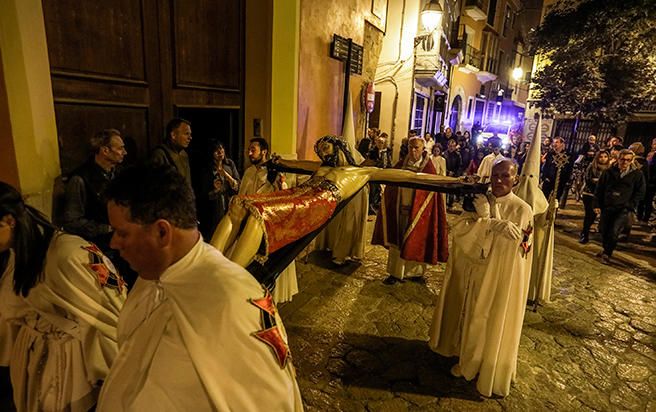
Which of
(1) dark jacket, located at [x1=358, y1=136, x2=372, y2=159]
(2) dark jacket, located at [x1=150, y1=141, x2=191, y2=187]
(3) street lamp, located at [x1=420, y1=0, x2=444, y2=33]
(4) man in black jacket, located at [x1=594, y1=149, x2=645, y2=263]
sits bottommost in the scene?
(4) man in black jacket, located at [x1=594, y1=149, x2=645, y2=263]

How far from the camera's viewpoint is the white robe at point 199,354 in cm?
121

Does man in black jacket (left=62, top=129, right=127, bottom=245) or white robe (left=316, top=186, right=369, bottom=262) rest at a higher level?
man in black jacket (left=62, top=129, right=127, bottom=245)

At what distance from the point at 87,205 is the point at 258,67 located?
3309 millimetres

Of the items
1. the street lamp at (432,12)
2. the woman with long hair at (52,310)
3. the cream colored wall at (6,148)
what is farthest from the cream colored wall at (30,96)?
the street lamp at (432,12)

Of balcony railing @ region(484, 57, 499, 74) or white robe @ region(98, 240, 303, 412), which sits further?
balcony railing @ region(484, 57, 499, 74)

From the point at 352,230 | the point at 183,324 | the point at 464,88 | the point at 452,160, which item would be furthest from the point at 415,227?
the point at 464,88

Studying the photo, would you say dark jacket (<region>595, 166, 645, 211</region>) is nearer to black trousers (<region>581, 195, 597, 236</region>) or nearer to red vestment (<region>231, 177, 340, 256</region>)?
black trousers (<region>581, 195, 597, 236</region>)

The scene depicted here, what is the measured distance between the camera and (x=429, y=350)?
3973mm

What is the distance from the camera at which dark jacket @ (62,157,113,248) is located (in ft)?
9.86

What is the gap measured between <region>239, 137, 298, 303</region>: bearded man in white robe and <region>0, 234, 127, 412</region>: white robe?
2.46 m

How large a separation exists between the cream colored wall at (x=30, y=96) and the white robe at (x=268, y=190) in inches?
73.4

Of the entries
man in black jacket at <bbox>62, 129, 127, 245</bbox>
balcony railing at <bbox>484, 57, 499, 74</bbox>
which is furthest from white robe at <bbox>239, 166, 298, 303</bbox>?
balcony railing at <bbox>484, 57, 499, 74</bbox>

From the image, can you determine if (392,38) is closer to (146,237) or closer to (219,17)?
(219,17)

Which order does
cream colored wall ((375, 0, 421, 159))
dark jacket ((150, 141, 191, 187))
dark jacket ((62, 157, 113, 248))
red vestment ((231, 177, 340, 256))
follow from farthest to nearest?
1. cream colored wall ((375, 0, 421, 159))
2. dark jacket ((150, 141, 191, 187))
3. dark jacket ((62, 157, 113, 248))
4. red vestment ((231, 177, 340, 256))
